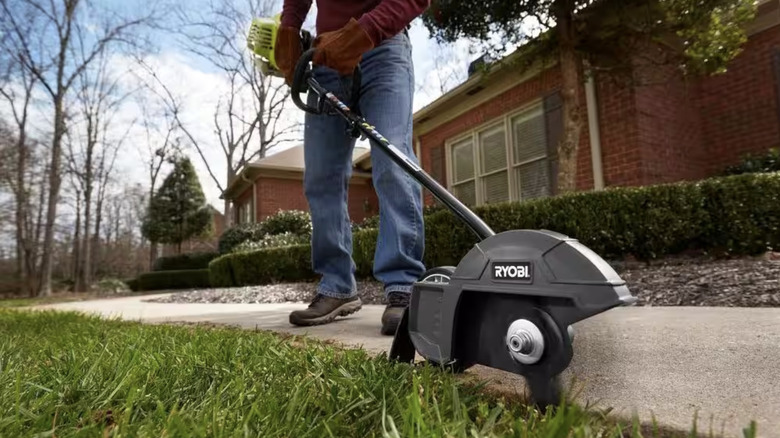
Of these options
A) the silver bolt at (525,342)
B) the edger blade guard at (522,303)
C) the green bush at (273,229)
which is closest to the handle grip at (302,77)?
the edger blade guard at (522,303)

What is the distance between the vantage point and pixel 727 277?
345cm

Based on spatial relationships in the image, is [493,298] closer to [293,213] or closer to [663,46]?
[663,46]

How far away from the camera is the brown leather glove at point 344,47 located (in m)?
1.71

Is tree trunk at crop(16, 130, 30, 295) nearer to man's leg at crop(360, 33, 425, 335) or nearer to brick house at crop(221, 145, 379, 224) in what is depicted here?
brick house at crop(221, 145, 379, 224)

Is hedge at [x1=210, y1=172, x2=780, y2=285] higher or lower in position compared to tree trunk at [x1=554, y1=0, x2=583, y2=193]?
lower

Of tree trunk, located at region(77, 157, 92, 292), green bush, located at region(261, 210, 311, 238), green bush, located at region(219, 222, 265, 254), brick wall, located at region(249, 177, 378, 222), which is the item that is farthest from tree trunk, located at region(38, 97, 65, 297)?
green bush, located at region(261, 210, 311, 238)

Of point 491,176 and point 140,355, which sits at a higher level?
point 491,176

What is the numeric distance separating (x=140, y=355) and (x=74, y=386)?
25 centimetres

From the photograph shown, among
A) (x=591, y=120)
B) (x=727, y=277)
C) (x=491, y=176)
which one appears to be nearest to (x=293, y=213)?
(x=491, y=176)

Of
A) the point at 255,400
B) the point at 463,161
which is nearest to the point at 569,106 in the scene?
the point at 463,161

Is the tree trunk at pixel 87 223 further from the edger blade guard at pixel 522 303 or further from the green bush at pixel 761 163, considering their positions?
the edger blade guard at pixel 522 303

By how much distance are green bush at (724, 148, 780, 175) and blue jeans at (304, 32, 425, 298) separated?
18.7 feet

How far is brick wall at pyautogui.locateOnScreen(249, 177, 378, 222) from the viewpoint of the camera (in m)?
15.9

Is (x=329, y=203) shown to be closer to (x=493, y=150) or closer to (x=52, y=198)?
(x=493, y=150)
